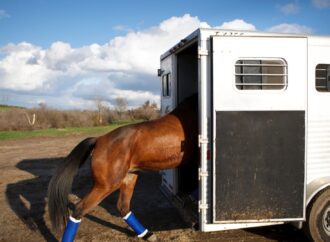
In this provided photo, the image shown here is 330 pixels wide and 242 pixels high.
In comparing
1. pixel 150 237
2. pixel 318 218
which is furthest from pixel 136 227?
pixel 318 218

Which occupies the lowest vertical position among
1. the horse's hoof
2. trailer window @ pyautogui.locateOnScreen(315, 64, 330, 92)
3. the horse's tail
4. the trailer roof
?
the horse's hoof

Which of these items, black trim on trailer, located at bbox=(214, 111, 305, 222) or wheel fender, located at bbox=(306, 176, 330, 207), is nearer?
black trim on trailer, located at bbox=(214, 111, 305, 222)

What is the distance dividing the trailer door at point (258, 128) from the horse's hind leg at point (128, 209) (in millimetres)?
1345

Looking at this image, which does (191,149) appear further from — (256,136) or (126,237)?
(126,237)

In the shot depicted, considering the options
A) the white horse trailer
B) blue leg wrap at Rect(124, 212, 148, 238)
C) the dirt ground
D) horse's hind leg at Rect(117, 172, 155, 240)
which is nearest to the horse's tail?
the dirt ground

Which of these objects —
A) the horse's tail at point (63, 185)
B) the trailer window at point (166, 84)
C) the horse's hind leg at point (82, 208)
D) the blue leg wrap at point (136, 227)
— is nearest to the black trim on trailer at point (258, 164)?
the blue leg wrap at point (136, 227)

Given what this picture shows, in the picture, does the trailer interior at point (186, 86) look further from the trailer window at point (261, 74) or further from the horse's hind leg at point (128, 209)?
the trailer window at point (261, 74)

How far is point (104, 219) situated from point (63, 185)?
1533 millimetres

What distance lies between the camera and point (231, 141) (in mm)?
4129

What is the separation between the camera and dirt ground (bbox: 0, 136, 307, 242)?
16.8ft

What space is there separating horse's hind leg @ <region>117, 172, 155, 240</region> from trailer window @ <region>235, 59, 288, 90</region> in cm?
215

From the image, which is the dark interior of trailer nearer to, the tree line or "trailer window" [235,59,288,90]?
"trailer window" [235,59,288,90]

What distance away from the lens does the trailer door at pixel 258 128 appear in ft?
13.5

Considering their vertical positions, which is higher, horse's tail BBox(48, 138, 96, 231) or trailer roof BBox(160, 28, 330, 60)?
trailer roof BBox(160, 28, 330, 60)
